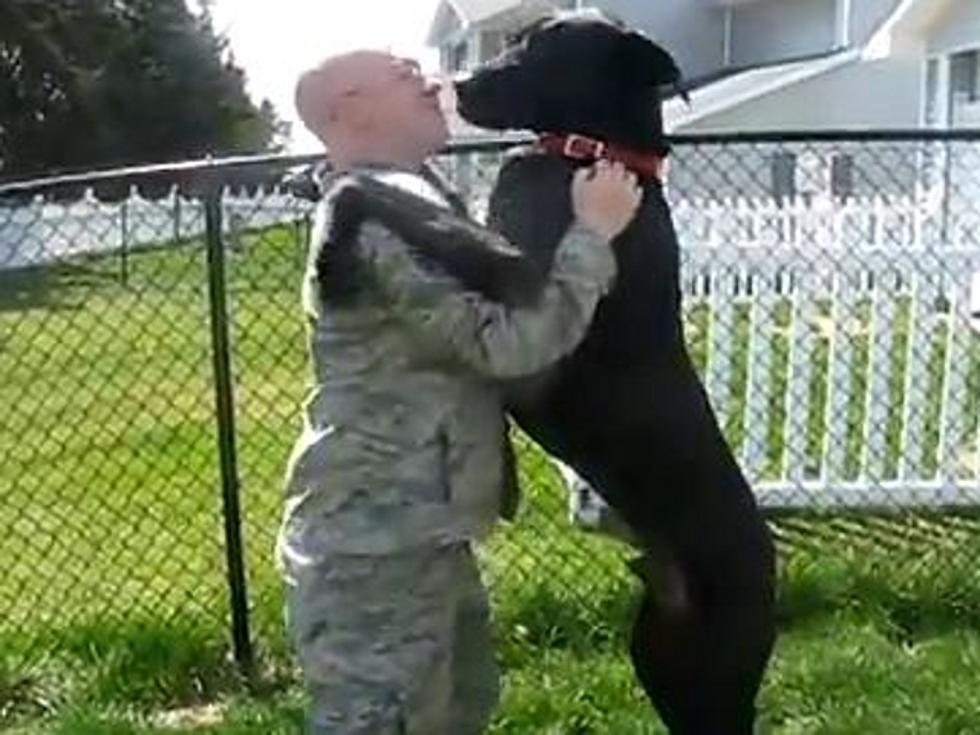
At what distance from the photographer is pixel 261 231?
21.1 ft

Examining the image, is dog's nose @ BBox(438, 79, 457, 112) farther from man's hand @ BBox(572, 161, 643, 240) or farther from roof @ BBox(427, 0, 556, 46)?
roof @ BBox(427, 0, 556, 46)

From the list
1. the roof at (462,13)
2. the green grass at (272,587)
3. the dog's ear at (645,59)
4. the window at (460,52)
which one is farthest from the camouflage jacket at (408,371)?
the window at (460,52)

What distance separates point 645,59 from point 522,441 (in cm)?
165

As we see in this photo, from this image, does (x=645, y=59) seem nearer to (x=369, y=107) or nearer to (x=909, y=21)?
(x=369, y=107)

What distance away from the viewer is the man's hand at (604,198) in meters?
2.52

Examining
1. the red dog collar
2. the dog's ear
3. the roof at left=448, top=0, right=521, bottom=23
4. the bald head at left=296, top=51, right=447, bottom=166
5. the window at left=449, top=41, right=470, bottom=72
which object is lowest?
the red dog collar

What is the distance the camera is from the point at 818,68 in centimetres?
2236

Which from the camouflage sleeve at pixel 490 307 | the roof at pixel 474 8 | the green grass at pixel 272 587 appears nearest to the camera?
the camouflage sleeve at pixel 490 307

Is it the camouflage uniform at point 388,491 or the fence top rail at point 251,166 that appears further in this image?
the fence top rail at point 251,166

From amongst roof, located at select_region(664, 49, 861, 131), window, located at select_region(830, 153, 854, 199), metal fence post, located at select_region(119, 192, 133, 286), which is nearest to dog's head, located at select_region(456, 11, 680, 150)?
metal fence post, located at select_region(119, 192, 133, 286)

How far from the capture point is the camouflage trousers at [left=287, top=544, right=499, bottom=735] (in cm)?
257

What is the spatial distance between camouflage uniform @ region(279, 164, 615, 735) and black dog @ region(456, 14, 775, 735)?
136mm

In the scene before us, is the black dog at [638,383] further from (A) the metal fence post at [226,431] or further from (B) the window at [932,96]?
(B) the window at [932,96]

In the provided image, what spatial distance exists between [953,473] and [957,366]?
1.30 ft
